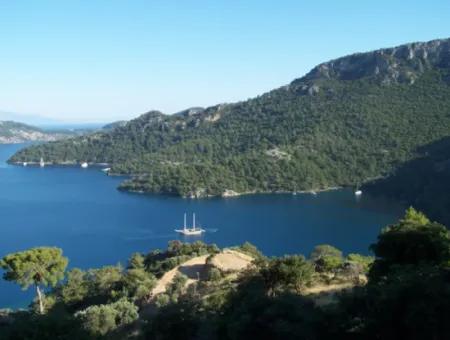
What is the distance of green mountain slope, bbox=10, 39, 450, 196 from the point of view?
119 metres

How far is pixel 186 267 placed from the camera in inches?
1153

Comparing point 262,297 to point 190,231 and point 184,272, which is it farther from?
point 190,231

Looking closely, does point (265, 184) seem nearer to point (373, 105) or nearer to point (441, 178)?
point (441, 178)

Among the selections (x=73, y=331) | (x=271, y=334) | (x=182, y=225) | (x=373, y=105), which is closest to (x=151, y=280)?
(x=73, y=331)

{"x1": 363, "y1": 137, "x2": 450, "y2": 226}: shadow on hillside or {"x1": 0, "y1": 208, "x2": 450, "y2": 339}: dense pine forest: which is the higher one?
{"x1": 0, "y1": 208, "x2": 450, "y2": 339}: dense pine forest

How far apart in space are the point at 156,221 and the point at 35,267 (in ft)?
201

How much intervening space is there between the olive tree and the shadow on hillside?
2363 inches

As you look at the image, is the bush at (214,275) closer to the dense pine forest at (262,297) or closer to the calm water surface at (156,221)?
the dense pine forest at (262,297)

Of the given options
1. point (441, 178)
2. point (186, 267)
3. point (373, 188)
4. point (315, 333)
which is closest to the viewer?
point (315, 333)

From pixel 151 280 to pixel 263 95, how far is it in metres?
171

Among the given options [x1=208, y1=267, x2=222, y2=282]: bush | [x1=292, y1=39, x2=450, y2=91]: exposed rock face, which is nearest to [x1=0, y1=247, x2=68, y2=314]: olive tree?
[x1=208, y1=267, x2=222, y2=282]: bush

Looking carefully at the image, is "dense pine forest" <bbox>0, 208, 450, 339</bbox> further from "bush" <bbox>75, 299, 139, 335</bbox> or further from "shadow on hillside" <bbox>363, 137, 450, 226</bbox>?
"shadow on hillside" <bbox>363, 137, 450, 226</bbox>

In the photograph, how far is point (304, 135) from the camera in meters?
142

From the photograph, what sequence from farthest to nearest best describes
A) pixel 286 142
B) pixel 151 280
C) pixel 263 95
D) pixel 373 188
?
pixel 263 95
pixel 286 142
pixel 373 188
pixel 151 280
